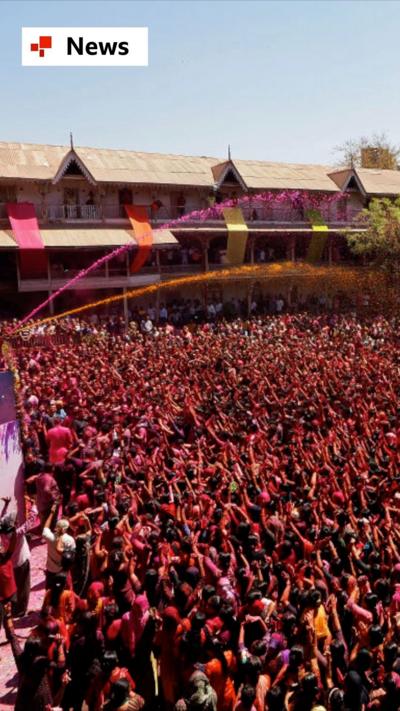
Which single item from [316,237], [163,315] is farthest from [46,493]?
[316,237]

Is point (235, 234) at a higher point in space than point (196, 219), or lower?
lower

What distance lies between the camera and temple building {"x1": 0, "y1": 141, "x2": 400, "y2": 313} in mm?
26234

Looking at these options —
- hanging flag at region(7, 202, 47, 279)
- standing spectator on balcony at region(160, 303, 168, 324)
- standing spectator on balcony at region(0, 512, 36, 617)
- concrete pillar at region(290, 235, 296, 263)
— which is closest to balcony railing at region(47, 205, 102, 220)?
hanging flag at region(7, 202, 47, 279)

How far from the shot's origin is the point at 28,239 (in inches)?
1002

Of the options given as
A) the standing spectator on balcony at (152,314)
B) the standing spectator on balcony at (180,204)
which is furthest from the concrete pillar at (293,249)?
the standing spectator on balcony at (152,314)

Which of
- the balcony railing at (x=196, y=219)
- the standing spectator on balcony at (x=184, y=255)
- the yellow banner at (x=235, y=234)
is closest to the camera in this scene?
the balcony railing at (x=196, y=219)

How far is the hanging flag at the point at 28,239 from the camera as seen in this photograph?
1000 inches

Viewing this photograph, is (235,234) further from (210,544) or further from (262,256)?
(210,544)

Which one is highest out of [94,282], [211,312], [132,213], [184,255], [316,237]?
[132,213]

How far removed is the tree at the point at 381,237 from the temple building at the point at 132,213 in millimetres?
1553

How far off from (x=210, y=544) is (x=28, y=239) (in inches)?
805

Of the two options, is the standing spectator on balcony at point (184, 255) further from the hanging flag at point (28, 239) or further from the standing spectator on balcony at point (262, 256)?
the hanging flag at point (28, 239)

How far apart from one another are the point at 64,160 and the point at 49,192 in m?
1.81

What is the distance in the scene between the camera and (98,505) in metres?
8.59
